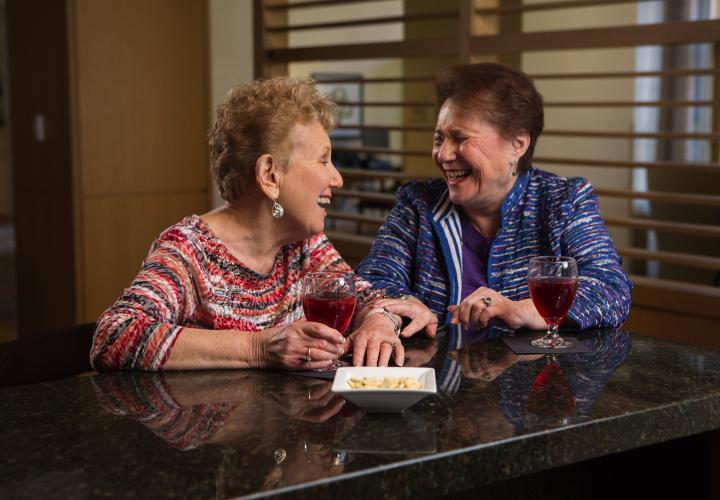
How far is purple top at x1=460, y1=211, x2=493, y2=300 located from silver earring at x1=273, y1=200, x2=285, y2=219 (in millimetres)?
648

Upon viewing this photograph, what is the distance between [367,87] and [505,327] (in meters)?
12.9

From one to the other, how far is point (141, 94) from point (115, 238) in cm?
77

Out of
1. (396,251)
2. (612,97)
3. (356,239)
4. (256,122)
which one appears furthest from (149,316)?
(612,97)

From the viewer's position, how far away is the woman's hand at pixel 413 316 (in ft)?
6.26

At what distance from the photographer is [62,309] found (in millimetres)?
4984

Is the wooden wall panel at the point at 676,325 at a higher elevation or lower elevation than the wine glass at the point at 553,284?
lower

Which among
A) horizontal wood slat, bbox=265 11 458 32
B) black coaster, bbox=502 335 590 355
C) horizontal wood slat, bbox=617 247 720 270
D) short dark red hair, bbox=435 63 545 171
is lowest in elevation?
black coaster, bbox=502 335 590 355

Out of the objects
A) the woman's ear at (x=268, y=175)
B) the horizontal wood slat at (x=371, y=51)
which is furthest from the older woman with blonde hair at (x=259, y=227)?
the horizontal wood slat at (x=371, y=51)

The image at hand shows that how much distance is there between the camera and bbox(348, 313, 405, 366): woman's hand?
1.67m

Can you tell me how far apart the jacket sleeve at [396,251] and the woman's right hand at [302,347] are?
29.9 inches

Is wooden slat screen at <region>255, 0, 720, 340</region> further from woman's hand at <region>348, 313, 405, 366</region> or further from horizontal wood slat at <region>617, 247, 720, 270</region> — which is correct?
woman's hand at <region>348, 313, 405, 366</region>

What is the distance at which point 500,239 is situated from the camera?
2436 millimetres

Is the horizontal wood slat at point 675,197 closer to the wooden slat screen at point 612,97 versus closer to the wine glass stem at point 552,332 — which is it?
the wooden slat screen at point 612,97

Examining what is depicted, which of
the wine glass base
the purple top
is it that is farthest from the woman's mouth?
the wine glass base
